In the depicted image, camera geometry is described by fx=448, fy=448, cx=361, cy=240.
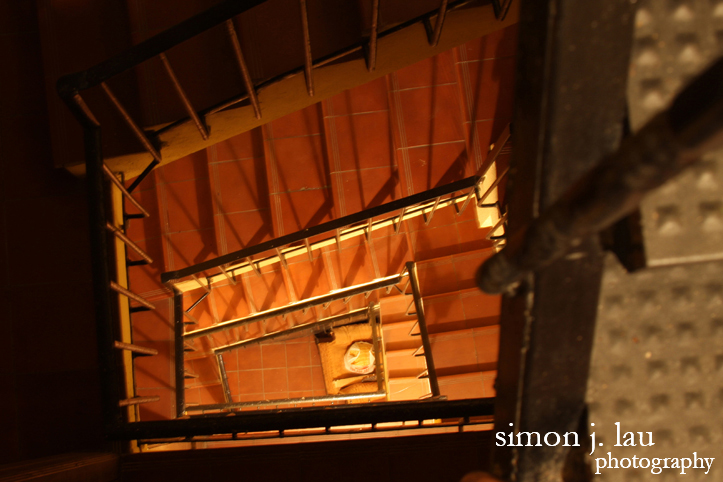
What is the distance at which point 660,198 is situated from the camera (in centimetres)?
59

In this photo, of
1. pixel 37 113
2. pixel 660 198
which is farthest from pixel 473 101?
pixel 660 198

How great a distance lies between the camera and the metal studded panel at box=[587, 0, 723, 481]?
0.59 m

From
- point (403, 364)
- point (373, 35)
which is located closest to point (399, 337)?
point (403, 364)

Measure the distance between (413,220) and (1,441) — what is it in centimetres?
294

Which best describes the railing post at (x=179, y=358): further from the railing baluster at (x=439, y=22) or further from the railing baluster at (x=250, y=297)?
the railing baluster at (x=439, y=22)

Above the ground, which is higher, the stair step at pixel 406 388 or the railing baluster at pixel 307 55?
the railing baluster at pixel 307 55

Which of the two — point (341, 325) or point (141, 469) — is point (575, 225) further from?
point (341, 325)

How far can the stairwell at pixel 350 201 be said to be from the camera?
3191mm

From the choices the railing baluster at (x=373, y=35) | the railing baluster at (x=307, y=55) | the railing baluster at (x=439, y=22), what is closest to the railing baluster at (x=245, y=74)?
the railing baluster at (x=307, y=55)

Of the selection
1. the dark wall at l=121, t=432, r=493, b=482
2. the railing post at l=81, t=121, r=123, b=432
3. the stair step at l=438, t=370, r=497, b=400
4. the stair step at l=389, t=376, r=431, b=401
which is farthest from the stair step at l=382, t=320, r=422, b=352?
the railing post at l=81, t=121, r=123, b=432

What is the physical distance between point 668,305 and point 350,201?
263 centimetres

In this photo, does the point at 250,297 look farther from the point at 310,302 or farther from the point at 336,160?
the point at 336,160

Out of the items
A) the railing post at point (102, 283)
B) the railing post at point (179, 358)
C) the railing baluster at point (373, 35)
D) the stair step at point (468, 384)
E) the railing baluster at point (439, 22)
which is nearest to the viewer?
the railing post at point (102, 283)

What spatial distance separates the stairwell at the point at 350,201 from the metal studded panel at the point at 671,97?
7.82 feet
